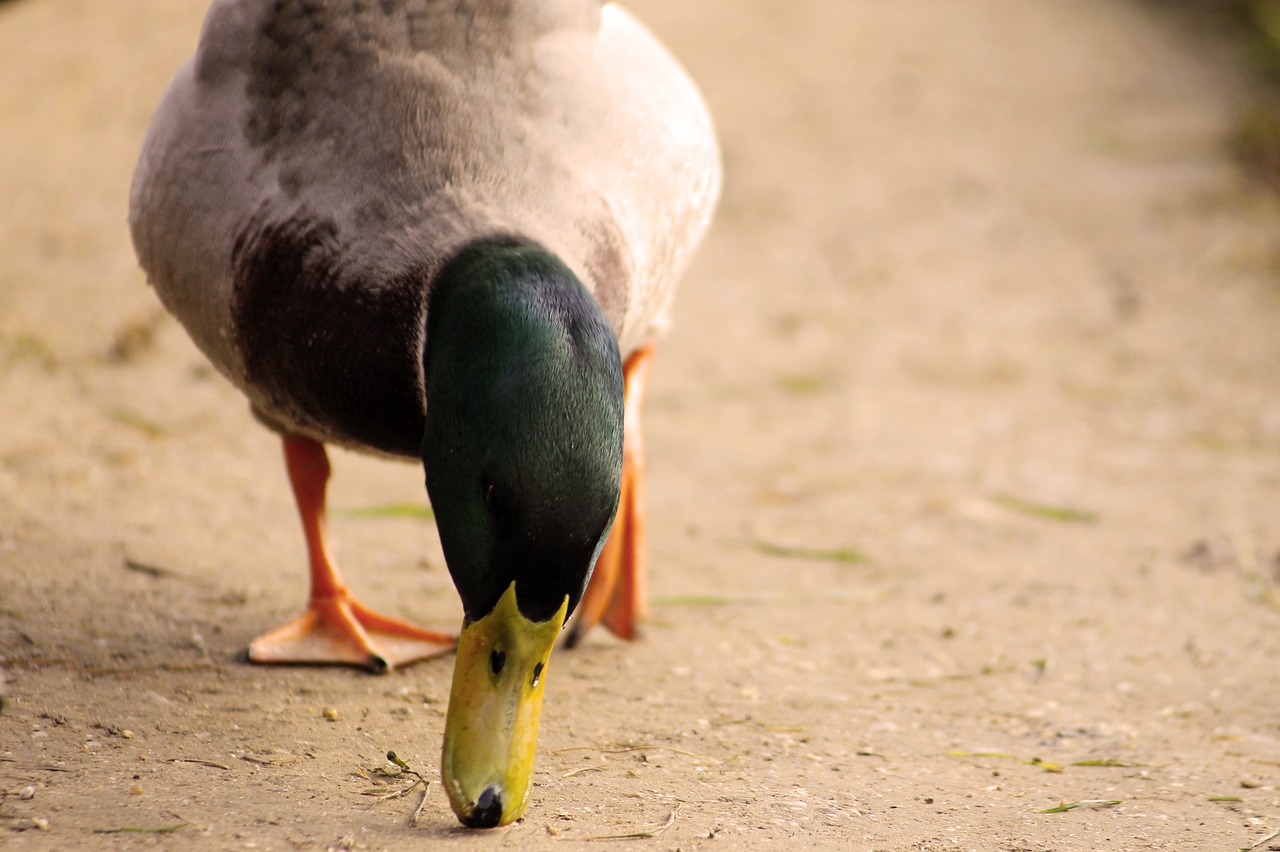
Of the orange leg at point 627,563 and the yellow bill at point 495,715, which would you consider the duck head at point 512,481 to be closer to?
the yellow bill at point 495,715

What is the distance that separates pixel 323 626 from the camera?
129 inches

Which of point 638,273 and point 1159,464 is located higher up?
point 638,273

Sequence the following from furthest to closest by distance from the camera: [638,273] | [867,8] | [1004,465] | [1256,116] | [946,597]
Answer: [867,8]
[1256,116]
[1004,465]
[946,597]
[638,273]

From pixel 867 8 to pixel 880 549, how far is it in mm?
7104

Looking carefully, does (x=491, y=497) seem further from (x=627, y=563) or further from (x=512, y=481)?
(x=627, y=563)

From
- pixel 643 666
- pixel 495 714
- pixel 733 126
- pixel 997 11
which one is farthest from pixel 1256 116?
pixel 495 714

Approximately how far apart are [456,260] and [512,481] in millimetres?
529

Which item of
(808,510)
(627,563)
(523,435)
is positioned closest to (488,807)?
(523,435)

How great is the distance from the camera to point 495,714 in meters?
2.22

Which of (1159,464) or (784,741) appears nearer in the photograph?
(784,741)

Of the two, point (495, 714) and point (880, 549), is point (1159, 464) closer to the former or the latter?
point (880, 549)

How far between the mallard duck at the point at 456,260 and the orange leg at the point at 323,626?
0.03 feet

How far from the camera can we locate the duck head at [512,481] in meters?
Result: 2.07

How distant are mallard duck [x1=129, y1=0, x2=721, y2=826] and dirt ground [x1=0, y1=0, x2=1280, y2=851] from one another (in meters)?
0.43
